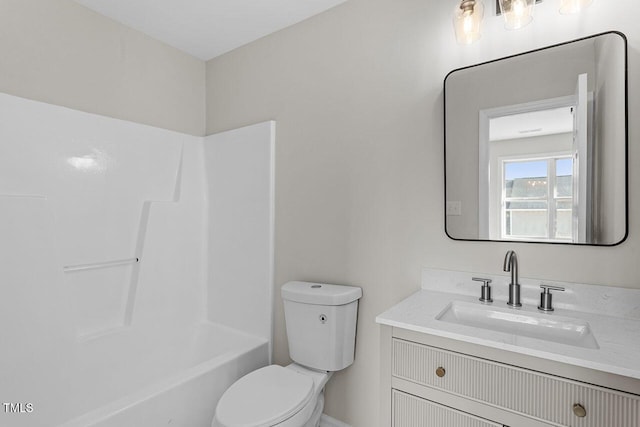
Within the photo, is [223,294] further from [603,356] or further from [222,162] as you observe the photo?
[603,356]

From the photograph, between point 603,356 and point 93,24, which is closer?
point 603,356

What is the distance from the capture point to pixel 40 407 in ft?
5.22

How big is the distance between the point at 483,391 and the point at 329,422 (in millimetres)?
1149

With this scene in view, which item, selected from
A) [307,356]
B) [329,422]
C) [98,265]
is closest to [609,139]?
[307,356]

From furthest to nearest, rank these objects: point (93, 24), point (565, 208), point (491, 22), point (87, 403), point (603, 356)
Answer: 1. point (93, 24)
2. point (87, 403)
3. point (491, 22)
4. point (565, 208)
5. point (603, 356)

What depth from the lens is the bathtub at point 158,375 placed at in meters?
1.50

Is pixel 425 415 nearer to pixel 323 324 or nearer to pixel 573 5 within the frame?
pixel 323 324

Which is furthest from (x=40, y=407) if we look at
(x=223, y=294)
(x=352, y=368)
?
(x=352, y=368)

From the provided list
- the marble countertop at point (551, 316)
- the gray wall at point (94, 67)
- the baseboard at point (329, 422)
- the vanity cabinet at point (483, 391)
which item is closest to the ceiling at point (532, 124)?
the marble countertop at point (551, 316)

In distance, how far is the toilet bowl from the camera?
1.32 m

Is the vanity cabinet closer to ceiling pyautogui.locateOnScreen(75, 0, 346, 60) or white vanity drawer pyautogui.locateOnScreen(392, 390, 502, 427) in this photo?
white vanity drawer pyautogui.locateOnScreen(392, 390, 502, 427)

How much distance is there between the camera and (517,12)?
4.42 feet

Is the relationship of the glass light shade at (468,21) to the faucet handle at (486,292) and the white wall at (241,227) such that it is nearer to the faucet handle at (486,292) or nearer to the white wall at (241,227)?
the faucet handle at (486,292)

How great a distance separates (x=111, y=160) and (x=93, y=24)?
0.80m
